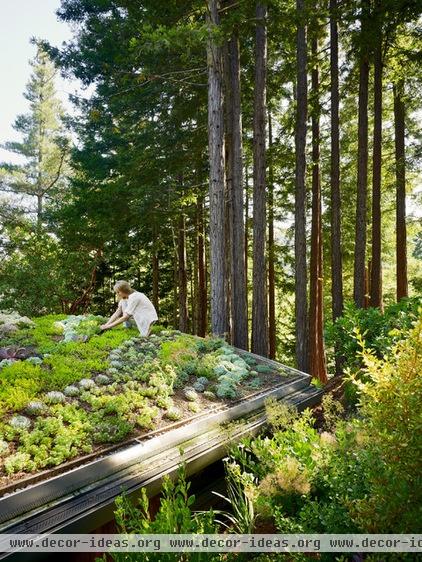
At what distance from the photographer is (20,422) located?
11.2ft

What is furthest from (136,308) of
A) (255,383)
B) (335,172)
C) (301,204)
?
(335,172)

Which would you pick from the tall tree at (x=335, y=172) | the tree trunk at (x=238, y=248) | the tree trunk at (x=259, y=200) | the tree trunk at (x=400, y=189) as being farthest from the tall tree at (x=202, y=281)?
the tree trunk at (x=400, y=189)

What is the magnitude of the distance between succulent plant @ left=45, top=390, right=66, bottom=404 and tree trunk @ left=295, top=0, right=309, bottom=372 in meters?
6.05

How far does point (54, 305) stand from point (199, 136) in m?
7.37

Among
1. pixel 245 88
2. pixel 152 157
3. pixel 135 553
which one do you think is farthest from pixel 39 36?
pixel 135 553

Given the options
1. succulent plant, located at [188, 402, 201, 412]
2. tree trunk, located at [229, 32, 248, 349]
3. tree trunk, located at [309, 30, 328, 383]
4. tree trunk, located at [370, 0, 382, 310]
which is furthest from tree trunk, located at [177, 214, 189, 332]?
succulent plant, located at [188, 402, 201, 412]

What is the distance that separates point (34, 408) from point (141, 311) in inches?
127

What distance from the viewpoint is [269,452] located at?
10.6 ft

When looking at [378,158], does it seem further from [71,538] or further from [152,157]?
[71,538]

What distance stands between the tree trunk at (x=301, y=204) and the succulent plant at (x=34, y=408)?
6.34m

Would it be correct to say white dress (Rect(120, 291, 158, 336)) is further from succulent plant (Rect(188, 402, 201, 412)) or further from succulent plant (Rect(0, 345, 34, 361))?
succulent plant (Rect(188, 402, 201, 412))

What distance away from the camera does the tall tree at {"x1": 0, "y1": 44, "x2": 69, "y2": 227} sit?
2114cm

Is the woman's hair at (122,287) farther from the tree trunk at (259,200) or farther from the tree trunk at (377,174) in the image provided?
the tree trunk at (377,174)

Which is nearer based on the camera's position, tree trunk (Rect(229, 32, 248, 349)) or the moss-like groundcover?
the moss-like groundcover
